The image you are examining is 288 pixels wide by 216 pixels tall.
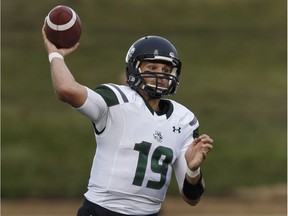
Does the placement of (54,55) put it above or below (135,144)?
above

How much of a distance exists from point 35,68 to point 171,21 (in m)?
6.16

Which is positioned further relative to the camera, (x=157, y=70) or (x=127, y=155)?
(x=157, y=70)

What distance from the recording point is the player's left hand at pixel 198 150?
5.73 meters

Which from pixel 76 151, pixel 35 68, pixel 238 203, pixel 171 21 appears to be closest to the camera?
pixel 238 203

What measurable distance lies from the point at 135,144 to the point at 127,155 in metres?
0.08

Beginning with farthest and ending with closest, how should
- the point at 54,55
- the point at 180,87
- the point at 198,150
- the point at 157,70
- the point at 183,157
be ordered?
the point at 180,87, the point at 183,157, the point at 157,70, the point at 198,150, the point at 54,55

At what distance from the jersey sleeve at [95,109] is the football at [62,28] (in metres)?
0.34

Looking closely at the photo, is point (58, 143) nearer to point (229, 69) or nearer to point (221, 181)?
point (221, 181)

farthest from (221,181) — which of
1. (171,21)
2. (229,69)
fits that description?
(171,21)

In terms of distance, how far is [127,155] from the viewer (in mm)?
5781

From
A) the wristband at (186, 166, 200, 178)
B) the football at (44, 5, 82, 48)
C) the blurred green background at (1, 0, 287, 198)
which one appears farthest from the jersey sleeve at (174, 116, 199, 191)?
the blurred green background at (1, 0, 287, 198)

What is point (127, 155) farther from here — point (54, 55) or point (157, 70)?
point (54, 55)

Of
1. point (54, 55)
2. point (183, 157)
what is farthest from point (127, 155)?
point (54, 55)

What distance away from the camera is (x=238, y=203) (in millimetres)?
16203
